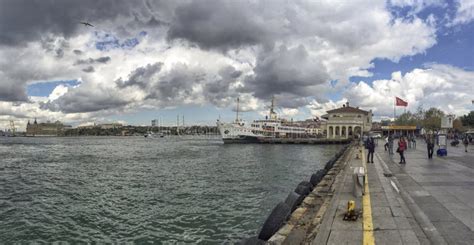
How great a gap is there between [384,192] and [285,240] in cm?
610

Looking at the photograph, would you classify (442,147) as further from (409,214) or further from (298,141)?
(298,141)

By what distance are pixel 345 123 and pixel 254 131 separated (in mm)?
32462

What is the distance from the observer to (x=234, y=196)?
21.0 meters

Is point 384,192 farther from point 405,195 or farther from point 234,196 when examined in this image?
point 234,196

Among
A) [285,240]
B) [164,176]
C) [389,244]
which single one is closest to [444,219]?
[389,244]

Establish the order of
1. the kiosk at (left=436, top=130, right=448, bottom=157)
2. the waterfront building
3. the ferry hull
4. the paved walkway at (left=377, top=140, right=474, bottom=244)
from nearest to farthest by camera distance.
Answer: the paved walkway at (left=377, top=140, right=474, bottom=244), the kiosk at (left=436, top=130, right=448, bottom=157), the ferry hull, the waterfront building

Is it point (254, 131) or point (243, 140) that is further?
point (254, 131)

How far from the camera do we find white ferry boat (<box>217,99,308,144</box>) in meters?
125

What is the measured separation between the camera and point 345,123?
133250 mm

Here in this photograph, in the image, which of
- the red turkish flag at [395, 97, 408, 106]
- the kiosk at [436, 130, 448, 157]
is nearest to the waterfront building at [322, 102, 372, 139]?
the red turkish flag at [395, 97, 408, 106]

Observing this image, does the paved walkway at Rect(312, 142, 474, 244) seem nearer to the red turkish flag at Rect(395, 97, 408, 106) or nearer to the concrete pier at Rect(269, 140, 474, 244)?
the concrete pier at Rect(269, 140, 474, 244)

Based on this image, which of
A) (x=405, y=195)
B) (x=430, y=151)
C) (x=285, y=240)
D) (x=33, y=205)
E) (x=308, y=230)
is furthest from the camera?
(x=430, y=151)

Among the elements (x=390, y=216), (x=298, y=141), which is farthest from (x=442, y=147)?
(x=298, y=141)

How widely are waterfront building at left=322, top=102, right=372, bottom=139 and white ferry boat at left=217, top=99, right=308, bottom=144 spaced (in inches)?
547
